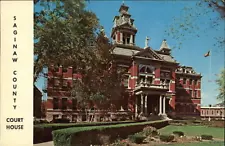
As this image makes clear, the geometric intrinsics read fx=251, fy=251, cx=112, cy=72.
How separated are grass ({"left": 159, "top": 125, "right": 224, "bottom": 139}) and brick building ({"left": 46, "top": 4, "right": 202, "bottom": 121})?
22cm

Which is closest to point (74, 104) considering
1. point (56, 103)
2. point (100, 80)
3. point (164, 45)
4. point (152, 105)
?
point (56, 103)

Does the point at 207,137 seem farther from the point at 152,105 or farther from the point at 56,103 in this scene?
the point at 56,103

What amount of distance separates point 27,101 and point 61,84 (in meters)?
0.76

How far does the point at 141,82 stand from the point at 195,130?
1.20m

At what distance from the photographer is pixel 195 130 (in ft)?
13.0

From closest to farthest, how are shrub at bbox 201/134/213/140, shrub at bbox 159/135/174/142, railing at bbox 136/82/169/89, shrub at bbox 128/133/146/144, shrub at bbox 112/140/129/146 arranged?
shrub at bbox 112/140/129/146 → shrub at bbox 128/133/146/144 → railing at bbox 136/82/169/89 → shrub at bbox 159/135/174/142 → shrub at bbox 201/134/213/140

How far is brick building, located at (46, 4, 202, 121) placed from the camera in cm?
298

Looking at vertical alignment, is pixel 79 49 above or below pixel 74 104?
above

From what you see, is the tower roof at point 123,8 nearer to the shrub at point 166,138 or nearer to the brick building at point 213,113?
the shrub at point 166,138

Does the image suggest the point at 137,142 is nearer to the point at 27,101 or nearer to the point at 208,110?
the point at 208,110

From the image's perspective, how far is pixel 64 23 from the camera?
2684 mm

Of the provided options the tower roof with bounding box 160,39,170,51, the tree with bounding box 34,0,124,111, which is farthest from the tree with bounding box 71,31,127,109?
the tower roof with bounding box 160,39,170,51

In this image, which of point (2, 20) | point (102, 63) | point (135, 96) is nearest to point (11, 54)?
point (2, 20)

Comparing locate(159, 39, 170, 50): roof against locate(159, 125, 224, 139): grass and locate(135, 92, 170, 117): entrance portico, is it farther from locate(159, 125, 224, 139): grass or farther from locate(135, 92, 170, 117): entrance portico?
locate(159, 125, 224, 139): grass
